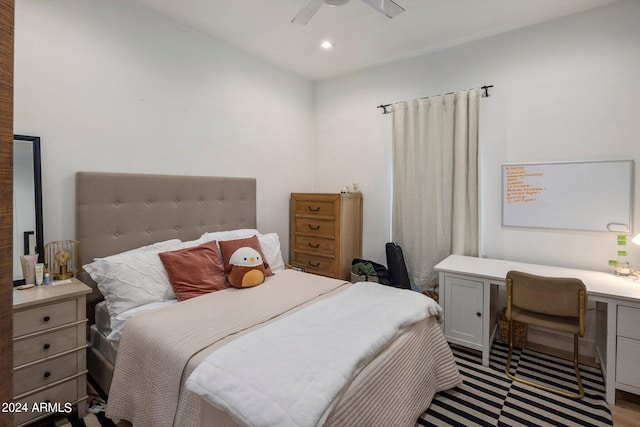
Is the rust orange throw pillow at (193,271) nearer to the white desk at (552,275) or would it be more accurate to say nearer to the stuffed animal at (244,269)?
the stuffed animal at (244,269)

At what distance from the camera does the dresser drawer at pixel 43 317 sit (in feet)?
5.07

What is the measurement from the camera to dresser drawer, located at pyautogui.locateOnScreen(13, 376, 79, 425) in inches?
61.7

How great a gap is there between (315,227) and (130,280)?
1.97 metres

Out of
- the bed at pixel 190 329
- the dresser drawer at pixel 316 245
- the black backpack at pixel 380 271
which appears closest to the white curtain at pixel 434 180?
the black backpack at pixel 380 271

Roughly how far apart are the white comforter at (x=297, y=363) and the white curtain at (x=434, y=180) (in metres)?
1.43

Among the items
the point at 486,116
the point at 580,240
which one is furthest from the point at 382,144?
the point at 580,240

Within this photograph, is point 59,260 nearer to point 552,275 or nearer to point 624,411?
point 552,275

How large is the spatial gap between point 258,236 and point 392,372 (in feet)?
5.72

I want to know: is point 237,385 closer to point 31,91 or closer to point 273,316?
point 273,316

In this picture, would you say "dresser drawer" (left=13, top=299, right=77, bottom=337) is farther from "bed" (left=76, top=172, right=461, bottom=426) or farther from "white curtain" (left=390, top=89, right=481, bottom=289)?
"white curtain" (left=390, top=89, right=481, bottom=289)

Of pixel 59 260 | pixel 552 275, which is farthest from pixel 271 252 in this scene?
pixel 552 275

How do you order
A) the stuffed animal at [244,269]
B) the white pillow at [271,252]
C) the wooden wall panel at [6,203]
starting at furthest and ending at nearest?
the white pillow at [271,252]
the stuffed animal at [244,269]
the wooden wall panel at [6,203]

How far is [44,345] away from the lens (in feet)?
5.33

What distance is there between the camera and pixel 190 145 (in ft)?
8.84
